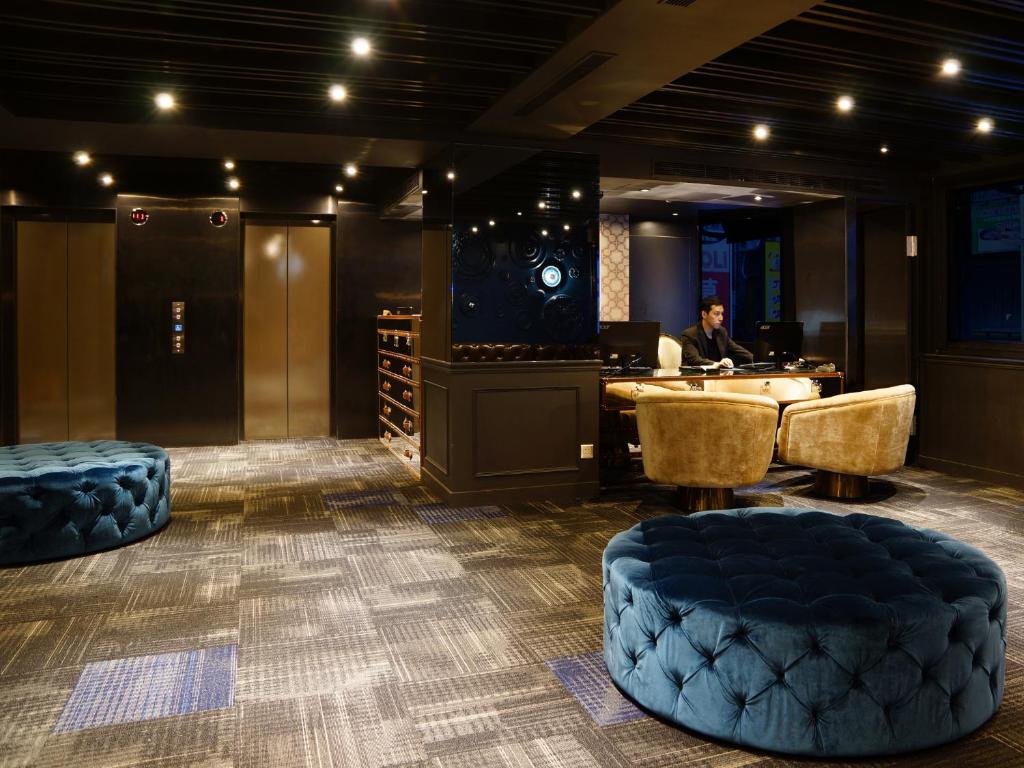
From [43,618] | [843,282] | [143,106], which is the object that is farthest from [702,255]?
[43,618]

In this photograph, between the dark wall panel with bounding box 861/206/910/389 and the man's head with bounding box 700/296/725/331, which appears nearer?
the man's head with bounding box 700/296/725/331

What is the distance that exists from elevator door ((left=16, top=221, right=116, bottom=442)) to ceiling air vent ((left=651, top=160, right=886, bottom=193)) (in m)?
5.76

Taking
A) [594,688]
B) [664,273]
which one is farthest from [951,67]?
[664,273]

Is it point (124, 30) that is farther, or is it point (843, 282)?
point (843, 282)

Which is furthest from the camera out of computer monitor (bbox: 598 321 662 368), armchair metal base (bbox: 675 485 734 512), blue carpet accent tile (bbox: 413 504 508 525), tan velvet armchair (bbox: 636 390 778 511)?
computer monitor (bbox: 598 321 662 368)

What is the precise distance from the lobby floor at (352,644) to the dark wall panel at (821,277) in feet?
7.47

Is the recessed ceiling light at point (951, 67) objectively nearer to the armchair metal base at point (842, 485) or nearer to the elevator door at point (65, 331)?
the armchair metal base at point (842, 485)

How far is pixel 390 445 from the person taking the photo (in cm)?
838

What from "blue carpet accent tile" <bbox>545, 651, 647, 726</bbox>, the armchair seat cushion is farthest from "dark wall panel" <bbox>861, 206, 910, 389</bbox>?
"blue carpet accent tile" <bbox>545, 651, 647, 726</bbox>

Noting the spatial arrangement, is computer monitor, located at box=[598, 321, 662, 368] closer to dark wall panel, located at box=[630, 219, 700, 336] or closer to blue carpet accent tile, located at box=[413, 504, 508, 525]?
blue carpet accent tile, located at box=[413, 504, 508, 525]

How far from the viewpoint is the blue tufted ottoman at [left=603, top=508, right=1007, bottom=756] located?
2.30 meters

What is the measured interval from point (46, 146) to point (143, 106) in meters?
1.34

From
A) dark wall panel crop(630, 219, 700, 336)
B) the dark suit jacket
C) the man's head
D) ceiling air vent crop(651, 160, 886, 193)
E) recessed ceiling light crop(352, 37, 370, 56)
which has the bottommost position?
the dark suit jacket

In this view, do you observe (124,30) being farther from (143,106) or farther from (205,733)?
(205,733)
